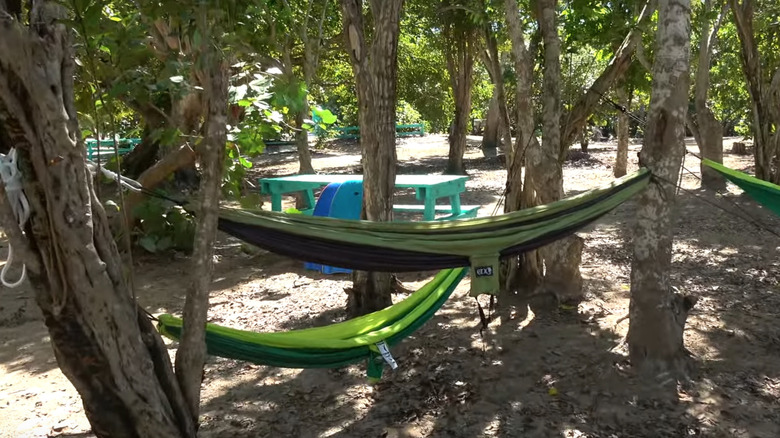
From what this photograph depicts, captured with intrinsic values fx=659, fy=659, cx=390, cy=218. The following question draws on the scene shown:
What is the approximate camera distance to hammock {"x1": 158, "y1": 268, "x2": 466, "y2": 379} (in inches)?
95.1

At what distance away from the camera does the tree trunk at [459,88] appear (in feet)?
34.6

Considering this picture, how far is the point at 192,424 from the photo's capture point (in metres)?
2.19

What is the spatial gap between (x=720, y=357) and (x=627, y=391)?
0.67 m

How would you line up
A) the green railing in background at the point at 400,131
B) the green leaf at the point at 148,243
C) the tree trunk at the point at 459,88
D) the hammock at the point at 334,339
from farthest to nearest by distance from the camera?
the green railing in background at the point at 400,131 → the tree trunk at the point at 459,88 → the green leaf at the point at 148,243 → the hammock at the point at 334,339

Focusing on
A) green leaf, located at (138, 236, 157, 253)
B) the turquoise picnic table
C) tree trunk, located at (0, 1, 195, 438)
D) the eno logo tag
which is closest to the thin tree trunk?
the eno logo tag

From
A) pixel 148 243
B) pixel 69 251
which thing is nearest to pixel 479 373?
pixel 69 251

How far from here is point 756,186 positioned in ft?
10.7

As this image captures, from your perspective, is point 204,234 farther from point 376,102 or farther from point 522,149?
point 522,149

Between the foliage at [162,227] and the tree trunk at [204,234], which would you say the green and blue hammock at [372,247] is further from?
the foliage at [162,227]

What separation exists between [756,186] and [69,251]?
121 inches

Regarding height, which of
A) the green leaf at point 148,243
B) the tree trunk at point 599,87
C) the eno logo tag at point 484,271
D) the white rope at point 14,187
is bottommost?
the green leaf at point 148,243

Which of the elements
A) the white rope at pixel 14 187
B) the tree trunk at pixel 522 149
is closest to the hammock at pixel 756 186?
the tree trunk at pixel 522 149

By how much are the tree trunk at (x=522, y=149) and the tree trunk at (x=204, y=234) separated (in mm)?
2351

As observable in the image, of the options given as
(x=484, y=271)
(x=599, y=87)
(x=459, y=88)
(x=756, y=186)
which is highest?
(x=459, y=88)
